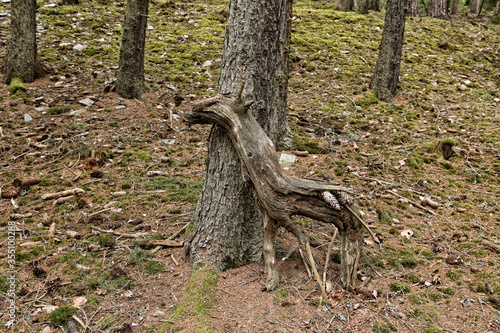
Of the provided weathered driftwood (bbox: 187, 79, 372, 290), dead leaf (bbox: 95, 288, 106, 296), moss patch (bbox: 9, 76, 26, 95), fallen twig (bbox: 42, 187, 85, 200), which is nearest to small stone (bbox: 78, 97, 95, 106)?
moss patch (bbox: 9, 76, 26, 95)

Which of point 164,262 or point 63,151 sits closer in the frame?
point 164,262

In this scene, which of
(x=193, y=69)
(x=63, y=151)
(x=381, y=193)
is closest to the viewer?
(x=381, y=193)

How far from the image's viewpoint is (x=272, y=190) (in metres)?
2.89

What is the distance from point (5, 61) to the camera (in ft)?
22.0

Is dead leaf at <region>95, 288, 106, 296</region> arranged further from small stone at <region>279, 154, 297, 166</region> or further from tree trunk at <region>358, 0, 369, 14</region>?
tree trunk at <region>358, 0, 369, 14</region>

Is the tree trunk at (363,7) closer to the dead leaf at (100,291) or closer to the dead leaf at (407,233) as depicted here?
the dead leaf at (407,233)

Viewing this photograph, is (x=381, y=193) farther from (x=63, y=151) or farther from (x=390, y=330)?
(x=63, y=151)

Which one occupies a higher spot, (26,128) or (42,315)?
(26,128)

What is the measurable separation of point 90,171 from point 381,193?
162 inches

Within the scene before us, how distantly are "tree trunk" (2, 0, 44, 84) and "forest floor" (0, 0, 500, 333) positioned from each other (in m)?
0.41

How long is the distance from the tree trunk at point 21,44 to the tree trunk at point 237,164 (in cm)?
549

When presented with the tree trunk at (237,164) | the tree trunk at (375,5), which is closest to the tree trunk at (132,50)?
the tree trunk at (237,164)

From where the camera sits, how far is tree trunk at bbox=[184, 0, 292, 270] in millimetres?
2975

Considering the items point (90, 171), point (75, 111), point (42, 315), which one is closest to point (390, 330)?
point (42, 315)
